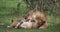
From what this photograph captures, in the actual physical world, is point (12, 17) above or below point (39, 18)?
below

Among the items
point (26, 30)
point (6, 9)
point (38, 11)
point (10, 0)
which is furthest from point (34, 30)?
point (10, 0)

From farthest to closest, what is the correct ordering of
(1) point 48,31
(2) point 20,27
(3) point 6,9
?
(3) point 6,9 < (2) point 20,27 < (1) point 48,31

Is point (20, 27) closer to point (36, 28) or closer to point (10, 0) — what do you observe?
point (36, 28)

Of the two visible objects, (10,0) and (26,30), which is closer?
(26,30)

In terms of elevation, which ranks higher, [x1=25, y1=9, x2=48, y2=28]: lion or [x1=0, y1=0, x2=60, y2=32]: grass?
[x1=25, y1=9, x2=48, y2=28]: lion

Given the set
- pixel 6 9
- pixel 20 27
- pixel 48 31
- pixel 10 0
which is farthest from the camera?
pixel 10 0

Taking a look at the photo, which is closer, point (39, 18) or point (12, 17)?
point (39, 18)

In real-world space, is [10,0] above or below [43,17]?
below

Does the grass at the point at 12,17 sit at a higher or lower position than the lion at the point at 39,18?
lower

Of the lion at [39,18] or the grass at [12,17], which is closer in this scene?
the grass at [12,17]

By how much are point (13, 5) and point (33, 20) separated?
24.7ft

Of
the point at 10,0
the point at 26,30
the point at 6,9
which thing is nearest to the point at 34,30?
the point at 26,30

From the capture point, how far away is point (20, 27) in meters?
9.61

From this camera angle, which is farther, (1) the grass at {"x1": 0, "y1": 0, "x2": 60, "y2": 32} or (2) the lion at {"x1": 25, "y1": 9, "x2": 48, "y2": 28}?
(2) the lion at {"x1": 25, "y1": 9, "x2": 48, "y2": 28}
